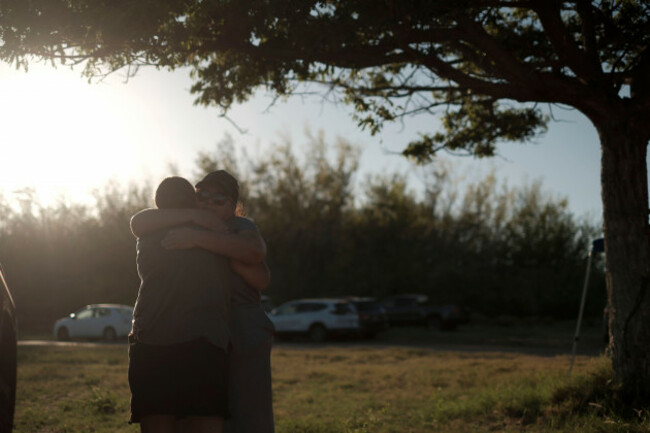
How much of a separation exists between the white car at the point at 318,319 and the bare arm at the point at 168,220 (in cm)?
2262

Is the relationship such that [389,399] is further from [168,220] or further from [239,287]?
[168,220]

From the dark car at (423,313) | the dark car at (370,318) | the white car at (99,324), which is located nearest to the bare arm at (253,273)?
the dark car at (370,318)

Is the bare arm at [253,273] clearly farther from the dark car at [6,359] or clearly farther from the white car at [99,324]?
the white car at [99,324]

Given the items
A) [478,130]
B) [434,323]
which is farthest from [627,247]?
[434,323]

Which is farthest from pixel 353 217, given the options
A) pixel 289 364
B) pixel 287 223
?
pixel 289 364

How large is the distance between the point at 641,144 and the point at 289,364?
10.0 metres

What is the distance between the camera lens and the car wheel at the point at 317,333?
2662 centimetres

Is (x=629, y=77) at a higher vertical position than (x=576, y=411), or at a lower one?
higher

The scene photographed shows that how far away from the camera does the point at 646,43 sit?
337 inches

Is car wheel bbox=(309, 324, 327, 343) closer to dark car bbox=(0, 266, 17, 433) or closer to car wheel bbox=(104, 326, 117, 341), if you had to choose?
car wheel bbox=(104, 326, 117, 341)

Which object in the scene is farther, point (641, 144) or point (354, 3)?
point (641, 144)

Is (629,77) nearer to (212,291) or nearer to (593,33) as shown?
(593,33)

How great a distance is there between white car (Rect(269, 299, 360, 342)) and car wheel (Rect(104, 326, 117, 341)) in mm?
6877

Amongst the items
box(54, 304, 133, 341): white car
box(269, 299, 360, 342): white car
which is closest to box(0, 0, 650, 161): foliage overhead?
box(269, 299, 360, 342): white car
